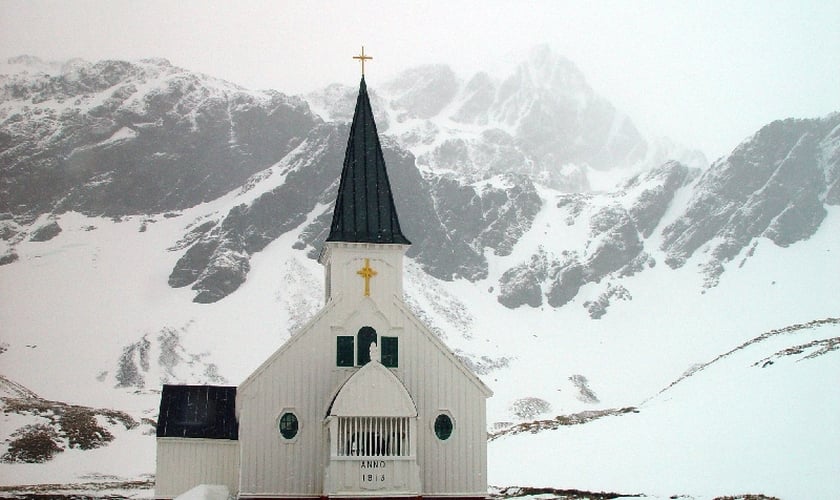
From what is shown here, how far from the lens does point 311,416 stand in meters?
24.0

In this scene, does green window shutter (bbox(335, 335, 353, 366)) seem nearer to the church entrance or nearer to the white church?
the white church

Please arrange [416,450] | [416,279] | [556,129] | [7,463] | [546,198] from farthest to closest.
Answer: [556,129], [546,198], [416,279], [7,463], [416,450]

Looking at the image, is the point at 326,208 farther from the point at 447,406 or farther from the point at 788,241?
the point at 447,406

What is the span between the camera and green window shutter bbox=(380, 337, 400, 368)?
24.6 meters

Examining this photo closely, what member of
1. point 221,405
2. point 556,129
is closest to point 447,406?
point 221,405

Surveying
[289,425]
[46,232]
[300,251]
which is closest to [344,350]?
[289,425]

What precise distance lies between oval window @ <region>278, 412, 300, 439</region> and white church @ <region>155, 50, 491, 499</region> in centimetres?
2

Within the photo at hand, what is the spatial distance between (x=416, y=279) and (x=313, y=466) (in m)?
79.5

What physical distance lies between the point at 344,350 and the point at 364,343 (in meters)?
0.44

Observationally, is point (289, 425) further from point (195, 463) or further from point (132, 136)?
point (132, 136)

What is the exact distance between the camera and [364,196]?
25828mm

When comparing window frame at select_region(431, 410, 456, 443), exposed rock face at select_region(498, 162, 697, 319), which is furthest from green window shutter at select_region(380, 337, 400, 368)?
exposed rock face at select_region(498, 162, 697, 319)

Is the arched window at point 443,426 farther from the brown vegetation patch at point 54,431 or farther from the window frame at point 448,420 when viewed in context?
the brown vegetation patch at point 54,431

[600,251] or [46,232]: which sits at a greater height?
[600,251]
